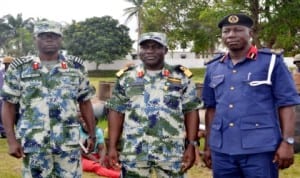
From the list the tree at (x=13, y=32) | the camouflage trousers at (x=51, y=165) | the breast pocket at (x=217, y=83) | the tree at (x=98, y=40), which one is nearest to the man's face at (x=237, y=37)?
the breast pocket at (x=217, y=83)

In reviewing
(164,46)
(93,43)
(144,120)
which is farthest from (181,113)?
(93,43)

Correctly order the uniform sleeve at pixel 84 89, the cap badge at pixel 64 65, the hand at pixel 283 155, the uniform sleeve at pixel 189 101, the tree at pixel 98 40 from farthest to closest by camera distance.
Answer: the tree at pixel 98 40
the uniform sleeve at pixel 84 89
the cap badge at pixel 64 65
the uniform sleeve at pixel 189 101
the hand at pixel 283 155

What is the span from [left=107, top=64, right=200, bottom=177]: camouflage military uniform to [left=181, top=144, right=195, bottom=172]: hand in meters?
0.04

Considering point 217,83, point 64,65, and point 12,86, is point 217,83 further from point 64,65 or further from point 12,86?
point 12,86

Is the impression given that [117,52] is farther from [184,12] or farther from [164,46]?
[164,46]

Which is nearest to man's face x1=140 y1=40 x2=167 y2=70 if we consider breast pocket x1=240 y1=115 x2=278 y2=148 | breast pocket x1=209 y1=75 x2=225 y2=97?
breast pocket x1=209 y1=75 x2=225 y2=97

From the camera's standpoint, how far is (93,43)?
43812 mm

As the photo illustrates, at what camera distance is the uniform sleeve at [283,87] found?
307 centimetres

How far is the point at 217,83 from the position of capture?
130 inches

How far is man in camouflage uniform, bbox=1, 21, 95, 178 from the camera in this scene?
3.43 m

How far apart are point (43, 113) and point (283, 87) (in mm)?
1640

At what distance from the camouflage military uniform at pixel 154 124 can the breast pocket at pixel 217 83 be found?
0.20 m

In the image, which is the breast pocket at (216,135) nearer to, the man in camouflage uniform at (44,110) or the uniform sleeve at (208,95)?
the uniform sleeve at (208,95)

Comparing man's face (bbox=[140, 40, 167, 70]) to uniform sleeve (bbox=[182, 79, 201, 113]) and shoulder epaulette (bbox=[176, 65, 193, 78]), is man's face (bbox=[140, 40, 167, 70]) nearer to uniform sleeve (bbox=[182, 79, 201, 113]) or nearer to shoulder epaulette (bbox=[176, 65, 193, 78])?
shoulder epaulette (bbox=[176, 65, 193, 78])
